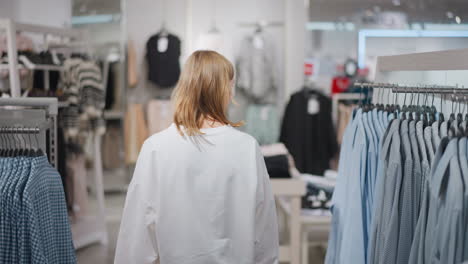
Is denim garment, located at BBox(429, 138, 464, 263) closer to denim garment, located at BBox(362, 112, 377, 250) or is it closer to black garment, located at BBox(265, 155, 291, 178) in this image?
denim garment, located at BBox(362, 112, 377, 250)

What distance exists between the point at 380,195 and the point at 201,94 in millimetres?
763

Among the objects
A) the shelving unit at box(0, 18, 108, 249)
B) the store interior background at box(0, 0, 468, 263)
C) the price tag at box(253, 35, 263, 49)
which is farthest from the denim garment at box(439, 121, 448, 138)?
the price tag at box(253, 35, 263, 49)

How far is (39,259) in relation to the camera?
217cm

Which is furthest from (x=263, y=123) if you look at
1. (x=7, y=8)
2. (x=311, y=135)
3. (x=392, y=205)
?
(x=392, y=205)

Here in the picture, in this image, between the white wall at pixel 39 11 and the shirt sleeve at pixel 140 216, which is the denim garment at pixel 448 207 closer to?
the shirt sleeve at pixel 140 216

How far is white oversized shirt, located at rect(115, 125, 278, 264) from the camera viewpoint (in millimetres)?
2301

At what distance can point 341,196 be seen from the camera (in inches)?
104

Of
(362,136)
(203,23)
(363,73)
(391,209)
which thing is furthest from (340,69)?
(391,209)

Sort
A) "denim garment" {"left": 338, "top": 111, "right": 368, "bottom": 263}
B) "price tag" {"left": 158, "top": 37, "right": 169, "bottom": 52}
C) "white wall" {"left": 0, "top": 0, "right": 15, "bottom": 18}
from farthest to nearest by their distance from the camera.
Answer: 1. "price tag" {"left": 158, "top": 37, "right": 169, "bottom": 52}
2. "white wall" {"left": 0, "top": 0, "right": 15, "bottom": 18}
3. "denim garment" {"left": 338, "top": 111, "right": 368, "bottom": 263}

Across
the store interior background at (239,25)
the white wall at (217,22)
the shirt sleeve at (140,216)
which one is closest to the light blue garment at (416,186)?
the shirt sleeve at (140,216)

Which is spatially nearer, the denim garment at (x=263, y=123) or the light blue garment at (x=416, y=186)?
the light blue garment at (x=416, y=186)

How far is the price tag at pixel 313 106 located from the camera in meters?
6.48

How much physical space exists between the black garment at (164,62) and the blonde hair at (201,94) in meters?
4.57

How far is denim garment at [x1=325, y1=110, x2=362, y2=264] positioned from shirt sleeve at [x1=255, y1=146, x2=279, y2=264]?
34 centimetres
